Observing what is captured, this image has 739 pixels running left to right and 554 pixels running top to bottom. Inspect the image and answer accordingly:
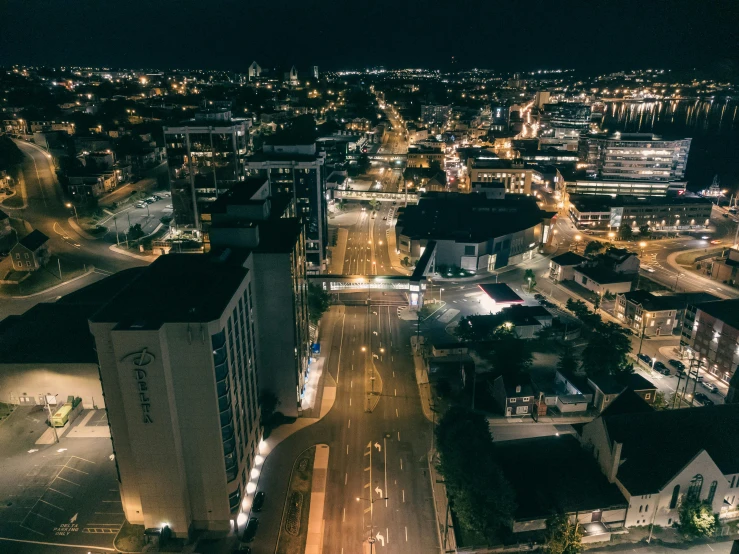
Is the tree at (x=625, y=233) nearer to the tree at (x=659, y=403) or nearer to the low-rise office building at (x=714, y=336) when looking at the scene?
the low-rise office building at (x=714, y=336)

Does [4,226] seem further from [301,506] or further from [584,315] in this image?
[584,315]

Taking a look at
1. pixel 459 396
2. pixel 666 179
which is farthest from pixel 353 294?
pixel 666 179

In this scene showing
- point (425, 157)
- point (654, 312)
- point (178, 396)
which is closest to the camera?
point (178, 396)

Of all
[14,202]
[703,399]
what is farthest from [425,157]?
[703,399]

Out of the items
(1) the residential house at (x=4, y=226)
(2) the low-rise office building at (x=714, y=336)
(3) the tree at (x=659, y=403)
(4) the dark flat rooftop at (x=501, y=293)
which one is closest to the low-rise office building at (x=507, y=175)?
(4) the dark flat rooftop at (x=501, y=293)

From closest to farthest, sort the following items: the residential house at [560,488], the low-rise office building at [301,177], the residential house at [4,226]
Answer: the residential house at [560,488] < the low-rise office building at [301,177] < the residential house at [4,226]

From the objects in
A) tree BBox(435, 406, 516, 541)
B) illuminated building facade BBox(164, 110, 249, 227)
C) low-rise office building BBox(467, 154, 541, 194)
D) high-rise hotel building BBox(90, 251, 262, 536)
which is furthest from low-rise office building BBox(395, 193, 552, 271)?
high-rise hotel building BBox(90, 251, 262, 536)
